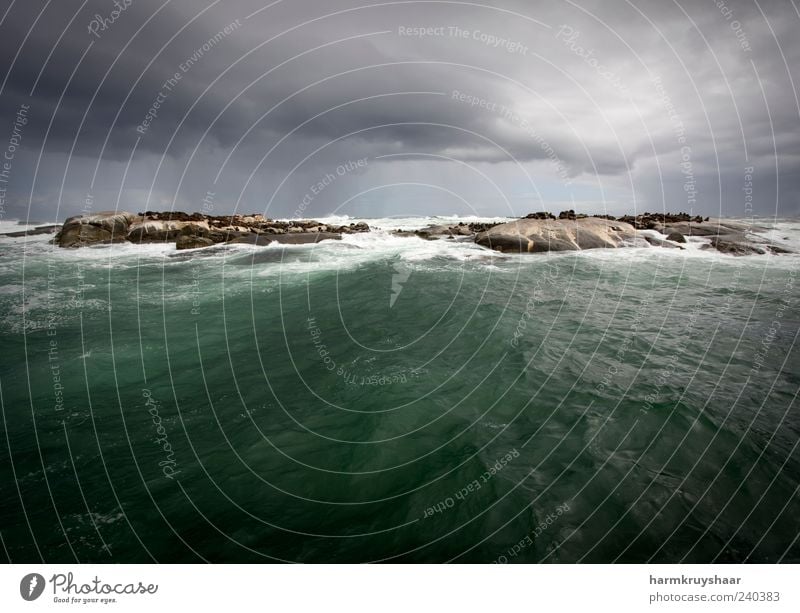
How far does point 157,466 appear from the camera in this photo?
4.31 meters

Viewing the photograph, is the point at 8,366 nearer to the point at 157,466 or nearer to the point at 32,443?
the point at 32,443

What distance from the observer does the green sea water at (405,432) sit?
3.35 m

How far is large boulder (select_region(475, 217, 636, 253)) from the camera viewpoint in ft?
68.6

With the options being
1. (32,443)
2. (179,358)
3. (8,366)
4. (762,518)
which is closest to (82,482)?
(32,443)

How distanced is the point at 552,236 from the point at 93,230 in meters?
35.3

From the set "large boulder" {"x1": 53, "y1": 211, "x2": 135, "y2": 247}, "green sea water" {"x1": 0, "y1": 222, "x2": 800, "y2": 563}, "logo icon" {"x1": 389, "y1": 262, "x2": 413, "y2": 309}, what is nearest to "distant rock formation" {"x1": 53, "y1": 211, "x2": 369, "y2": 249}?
"large boulder" {"x1": 53, "y1": 211, "x2": 135, "y2": 247}

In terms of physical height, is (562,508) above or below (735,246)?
below

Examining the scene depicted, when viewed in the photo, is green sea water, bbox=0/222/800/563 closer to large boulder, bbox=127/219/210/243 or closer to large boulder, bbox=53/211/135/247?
large boulder, bbox=127/219/210/243

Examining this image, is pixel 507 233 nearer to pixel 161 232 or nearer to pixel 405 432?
pixel 405 432

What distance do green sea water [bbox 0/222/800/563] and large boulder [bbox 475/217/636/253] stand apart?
10709mm
